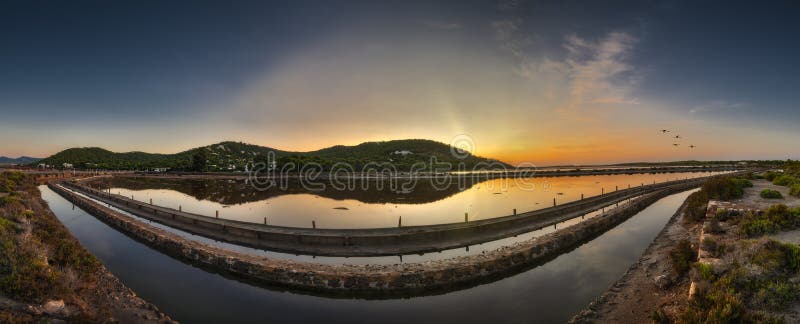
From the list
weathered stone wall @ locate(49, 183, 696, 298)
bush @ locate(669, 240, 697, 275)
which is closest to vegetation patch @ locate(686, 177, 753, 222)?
bush @ locate(669, 240, 697, 275)

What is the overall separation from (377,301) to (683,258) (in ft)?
48.3

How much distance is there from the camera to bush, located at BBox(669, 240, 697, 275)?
1412cm

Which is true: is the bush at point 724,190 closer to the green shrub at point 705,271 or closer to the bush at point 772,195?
the bush at point 772,195

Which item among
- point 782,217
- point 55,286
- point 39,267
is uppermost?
point 782,217

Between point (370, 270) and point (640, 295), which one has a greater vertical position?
point (370, 270)

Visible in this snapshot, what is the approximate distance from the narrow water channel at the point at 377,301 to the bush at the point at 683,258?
2.89 meters

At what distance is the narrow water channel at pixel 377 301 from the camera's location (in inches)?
529

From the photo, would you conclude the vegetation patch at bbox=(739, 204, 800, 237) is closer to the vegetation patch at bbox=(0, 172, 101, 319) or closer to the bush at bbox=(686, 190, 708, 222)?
the bush at bbox=(686, 190, 708, 222)

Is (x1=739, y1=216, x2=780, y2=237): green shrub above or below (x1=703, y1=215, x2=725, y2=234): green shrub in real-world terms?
above

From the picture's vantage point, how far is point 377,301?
48.7ft

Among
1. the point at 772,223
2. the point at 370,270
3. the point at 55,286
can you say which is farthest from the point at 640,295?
the point at 55,286

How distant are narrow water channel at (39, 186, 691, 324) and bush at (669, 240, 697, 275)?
9.48 feet

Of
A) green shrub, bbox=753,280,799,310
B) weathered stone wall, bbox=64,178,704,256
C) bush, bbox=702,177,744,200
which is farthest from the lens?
bush, bbox=702,177,744,200

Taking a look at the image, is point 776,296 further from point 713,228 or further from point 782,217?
point 782,217
